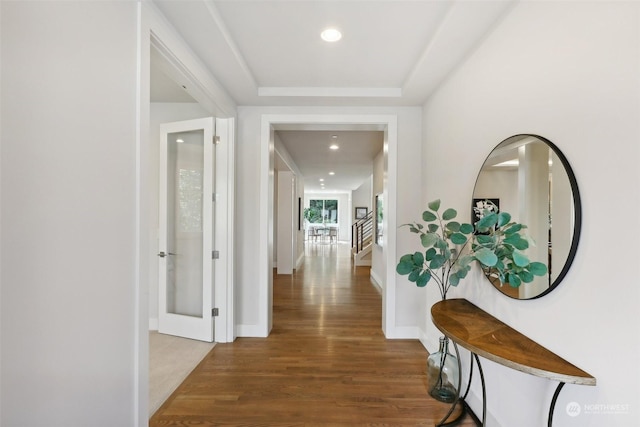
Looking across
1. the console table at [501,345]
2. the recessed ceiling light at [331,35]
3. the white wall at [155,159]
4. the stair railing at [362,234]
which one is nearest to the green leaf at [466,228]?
the console table at [501,345]

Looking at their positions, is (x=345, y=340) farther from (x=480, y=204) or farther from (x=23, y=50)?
(x=23, y=50)

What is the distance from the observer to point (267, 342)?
303cm

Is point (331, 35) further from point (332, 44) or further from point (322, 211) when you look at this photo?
point (322, 211)

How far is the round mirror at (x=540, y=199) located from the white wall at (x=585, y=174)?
0.12 ft

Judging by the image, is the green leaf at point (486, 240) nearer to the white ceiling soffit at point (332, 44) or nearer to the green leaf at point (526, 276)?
the green leaf at point (526, 276)

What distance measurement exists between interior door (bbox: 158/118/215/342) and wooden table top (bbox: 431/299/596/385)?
96.1 inches

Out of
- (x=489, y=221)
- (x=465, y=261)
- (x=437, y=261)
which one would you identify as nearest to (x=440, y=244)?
(x=437, y=261)

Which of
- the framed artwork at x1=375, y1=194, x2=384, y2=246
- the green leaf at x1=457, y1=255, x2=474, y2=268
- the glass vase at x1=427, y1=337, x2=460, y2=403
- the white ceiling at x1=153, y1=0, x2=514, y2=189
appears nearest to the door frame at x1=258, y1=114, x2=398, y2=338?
the white ceiling at x1=153, y1=0, x2=514, y2=189

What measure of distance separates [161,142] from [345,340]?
3.00m

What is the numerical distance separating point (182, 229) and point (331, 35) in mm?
2437

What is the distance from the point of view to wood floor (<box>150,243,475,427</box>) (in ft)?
6.33

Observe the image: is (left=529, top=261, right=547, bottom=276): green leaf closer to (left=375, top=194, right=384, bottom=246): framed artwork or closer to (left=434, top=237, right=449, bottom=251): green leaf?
(left=434, top=237, right=449, bottom=251): green leaf

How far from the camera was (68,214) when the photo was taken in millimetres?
1080

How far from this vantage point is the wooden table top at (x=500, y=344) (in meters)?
1.10
